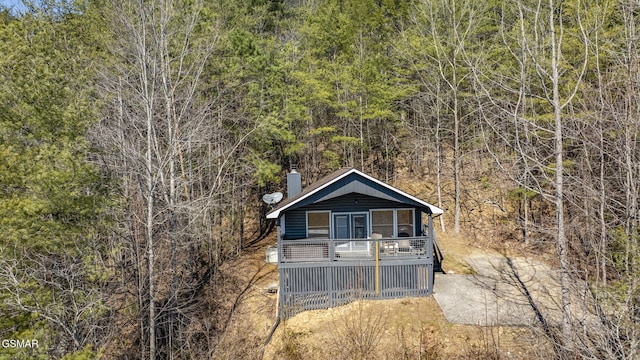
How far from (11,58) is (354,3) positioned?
22.2m

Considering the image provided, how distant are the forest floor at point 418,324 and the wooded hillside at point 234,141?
1269 mm

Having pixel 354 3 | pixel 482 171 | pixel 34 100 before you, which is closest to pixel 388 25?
pixel 354 3

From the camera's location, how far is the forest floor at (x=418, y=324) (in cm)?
903

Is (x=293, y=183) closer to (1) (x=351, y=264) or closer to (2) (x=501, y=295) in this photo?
(1) (x=351, y=264)

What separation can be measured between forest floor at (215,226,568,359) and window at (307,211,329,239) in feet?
9.78

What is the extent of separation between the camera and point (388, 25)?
25344mm

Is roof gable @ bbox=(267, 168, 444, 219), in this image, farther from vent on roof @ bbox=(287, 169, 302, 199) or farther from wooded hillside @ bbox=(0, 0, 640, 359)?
vent on roof @ bbox=(287, 169, 302, 199)

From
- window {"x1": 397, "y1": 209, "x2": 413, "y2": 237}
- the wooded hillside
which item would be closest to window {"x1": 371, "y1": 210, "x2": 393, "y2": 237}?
window {"x1": 397, "y1": 209, "x2": 413, "y2": 237}

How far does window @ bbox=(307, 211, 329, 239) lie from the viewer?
14.2 metres

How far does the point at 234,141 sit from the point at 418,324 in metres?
13.0

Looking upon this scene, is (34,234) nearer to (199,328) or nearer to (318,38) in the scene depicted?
(199,328)

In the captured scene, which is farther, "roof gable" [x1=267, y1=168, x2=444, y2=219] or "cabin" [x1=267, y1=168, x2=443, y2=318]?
"roof gable" [x1=267, y1=168, x2=444, y2=219]

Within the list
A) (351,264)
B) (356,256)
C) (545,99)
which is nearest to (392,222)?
(356,256)

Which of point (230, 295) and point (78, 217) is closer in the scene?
point (78, 217)
